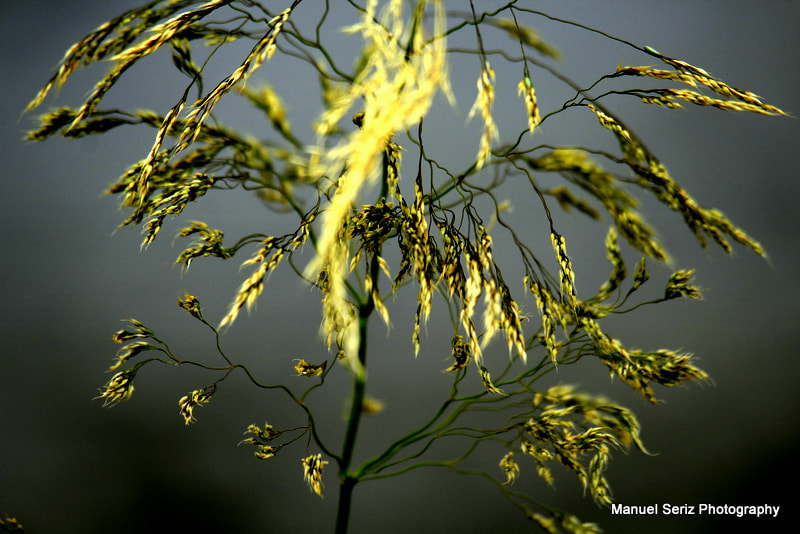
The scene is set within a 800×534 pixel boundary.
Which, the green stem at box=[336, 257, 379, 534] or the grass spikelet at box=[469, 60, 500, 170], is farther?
the green stem at box=[336, 257, 379, 534]

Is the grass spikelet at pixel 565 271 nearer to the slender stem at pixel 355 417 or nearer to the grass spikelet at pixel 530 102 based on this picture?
the grass spikelet at pixel 530 102

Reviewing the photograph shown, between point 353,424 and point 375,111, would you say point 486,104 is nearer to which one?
point 375,111

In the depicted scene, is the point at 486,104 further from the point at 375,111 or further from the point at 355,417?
the point at 355,417

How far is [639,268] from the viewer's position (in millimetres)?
838

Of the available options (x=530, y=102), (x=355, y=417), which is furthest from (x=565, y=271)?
(x=355, y=417)

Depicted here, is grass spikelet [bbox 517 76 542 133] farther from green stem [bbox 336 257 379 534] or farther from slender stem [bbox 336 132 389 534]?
green stem [bbox 336 257 379 534]

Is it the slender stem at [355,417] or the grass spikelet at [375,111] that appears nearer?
the grass spikelet at [375,111]

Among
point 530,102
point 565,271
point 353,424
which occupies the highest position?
point 530,102

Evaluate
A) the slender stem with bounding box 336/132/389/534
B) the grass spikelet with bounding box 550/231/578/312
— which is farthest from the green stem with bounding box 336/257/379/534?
the grass spikelet with bounding box 550/231/578/312

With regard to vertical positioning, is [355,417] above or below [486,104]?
below

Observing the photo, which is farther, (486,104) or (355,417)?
(355,417)

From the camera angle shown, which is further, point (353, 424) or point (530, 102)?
point (353, 424)

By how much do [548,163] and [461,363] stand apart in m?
0.35

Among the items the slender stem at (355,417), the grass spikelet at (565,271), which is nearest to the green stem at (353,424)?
the slender stem at (355,417)
